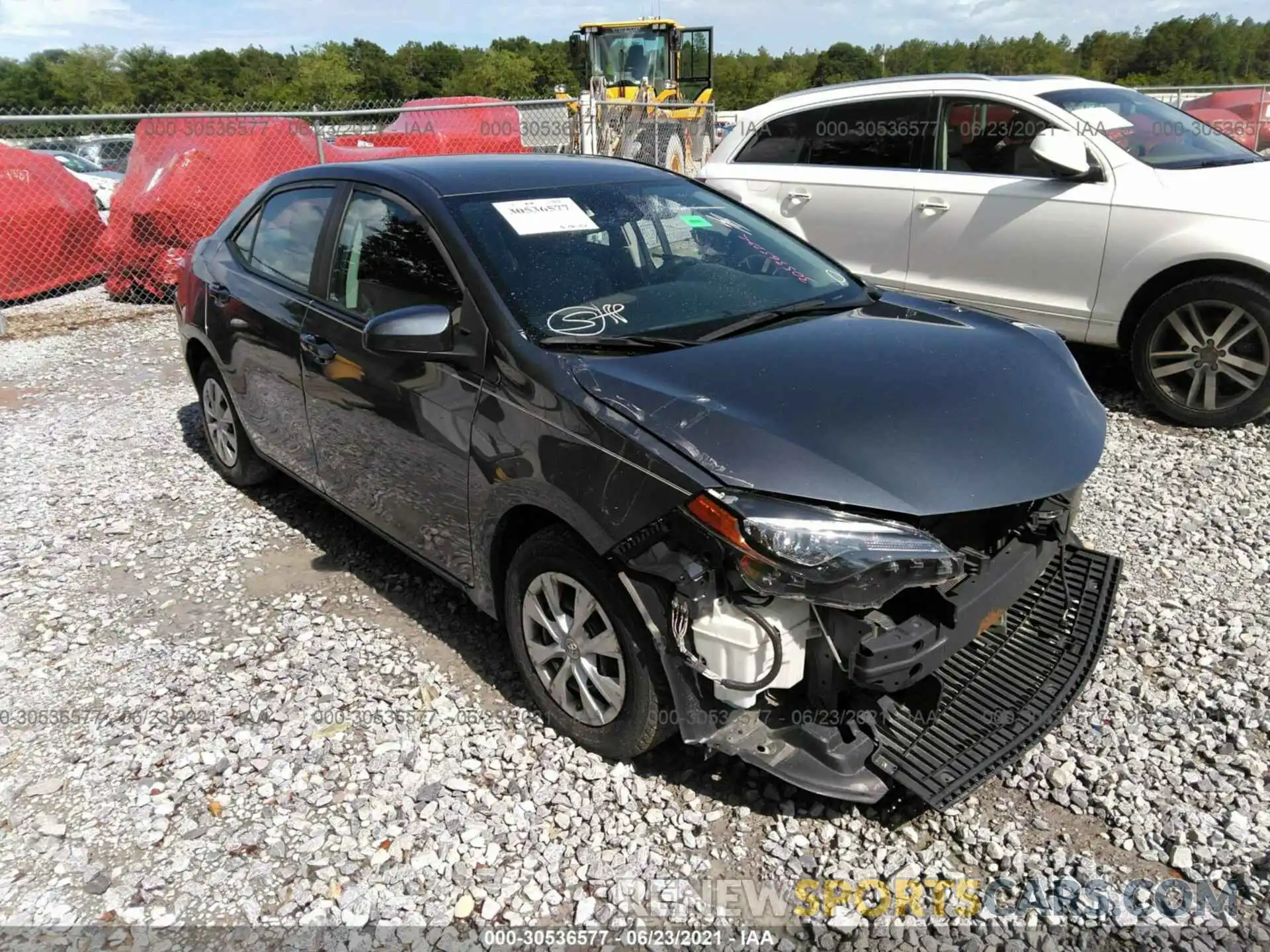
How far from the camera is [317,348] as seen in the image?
3.62 metres

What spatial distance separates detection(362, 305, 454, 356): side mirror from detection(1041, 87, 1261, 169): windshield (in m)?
4.45

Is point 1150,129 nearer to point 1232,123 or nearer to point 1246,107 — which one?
point 1232,123

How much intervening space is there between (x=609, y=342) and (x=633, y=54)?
1895 centimetres

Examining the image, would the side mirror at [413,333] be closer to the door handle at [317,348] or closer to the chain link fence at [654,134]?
the door handle at [317,348]

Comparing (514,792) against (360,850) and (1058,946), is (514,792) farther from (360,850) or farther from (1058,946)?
(1058,946)

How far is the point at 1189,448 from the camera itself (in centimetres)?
495

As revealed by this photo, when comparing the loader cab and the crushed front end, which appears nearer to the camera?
the crushed front end

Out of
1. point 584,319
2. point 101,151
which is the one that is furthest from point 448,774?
point 101,151

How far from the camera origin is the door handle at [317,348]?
11.7 feet

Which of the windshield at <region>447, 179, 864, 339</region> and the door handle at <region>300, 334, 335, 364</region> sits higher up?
the windshield at <region>447, 179, 864, 339</region>

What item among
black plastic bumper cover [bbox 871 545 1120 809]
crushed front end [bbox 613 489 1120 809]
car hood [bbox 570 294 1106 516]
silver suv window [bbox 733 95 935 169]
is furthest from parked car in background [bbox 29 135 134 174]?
black plastic bumper cover [bbox 871 545 1120 809]

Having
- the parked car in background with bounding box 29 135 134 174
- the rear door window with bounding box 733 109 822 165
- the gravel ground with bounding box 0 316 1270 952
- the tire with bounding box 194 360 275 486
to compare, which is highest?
the rear door window with bounding box 733 109 822 165

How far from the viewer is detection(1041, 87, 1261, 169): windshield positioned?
538 cm

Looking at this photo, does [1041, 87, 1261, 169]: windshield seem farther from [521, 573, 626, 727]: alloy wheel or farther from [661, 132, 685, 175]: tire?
[661, 132, 685, 175]: tire
